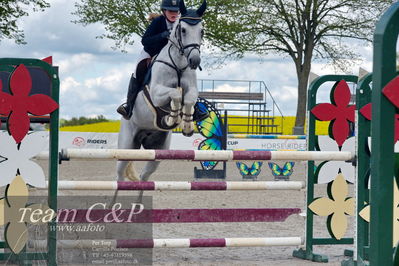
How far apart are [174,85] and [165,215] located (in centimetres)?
141

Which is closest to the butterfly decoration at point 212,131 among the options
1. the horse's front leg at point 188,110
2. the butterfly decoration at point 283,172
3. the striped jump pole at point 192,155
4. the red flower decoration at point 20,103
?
the butterfly decoration at point 283,172

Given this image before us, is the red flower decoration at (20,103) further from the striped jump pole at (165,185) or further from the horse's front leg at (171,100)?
the horse's front leg at (171,100)

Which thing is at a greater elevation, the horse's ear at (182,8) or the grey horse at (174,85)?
the horse's ear at (182,8)

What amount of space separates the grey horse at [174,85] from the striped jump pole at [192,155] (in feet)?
3.52

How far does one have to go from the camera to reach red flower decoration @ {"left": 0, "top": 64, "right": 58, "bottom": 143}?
337 cm

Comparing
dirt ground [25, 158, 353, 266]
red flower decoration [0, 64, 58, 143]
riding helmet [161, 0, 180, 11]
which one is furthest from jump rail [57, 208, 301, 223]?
riding helmet [161, 0, 180, 11]

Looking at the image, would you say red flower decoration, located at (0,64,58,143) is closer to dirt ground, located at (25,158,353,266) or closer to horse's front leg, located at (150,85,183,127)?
dirt ground, located at (25,158,353,266)

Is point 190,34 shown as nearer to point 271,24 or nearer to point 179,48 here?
point 179,48

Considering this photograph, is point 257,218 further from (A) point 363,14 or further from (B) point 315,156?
(A) point 363,14

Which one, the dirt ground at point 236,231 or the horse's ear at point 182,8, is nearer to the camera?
the dirt ground at point 236,231

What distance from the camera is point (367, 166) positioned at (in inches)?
150

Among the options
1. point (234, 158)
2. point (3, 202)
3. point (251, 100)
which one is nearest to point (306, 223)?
point (234, 158)

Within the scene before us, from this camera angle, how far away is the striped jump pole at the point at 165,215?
145 inches

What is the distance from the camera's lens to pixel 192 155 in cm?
368
